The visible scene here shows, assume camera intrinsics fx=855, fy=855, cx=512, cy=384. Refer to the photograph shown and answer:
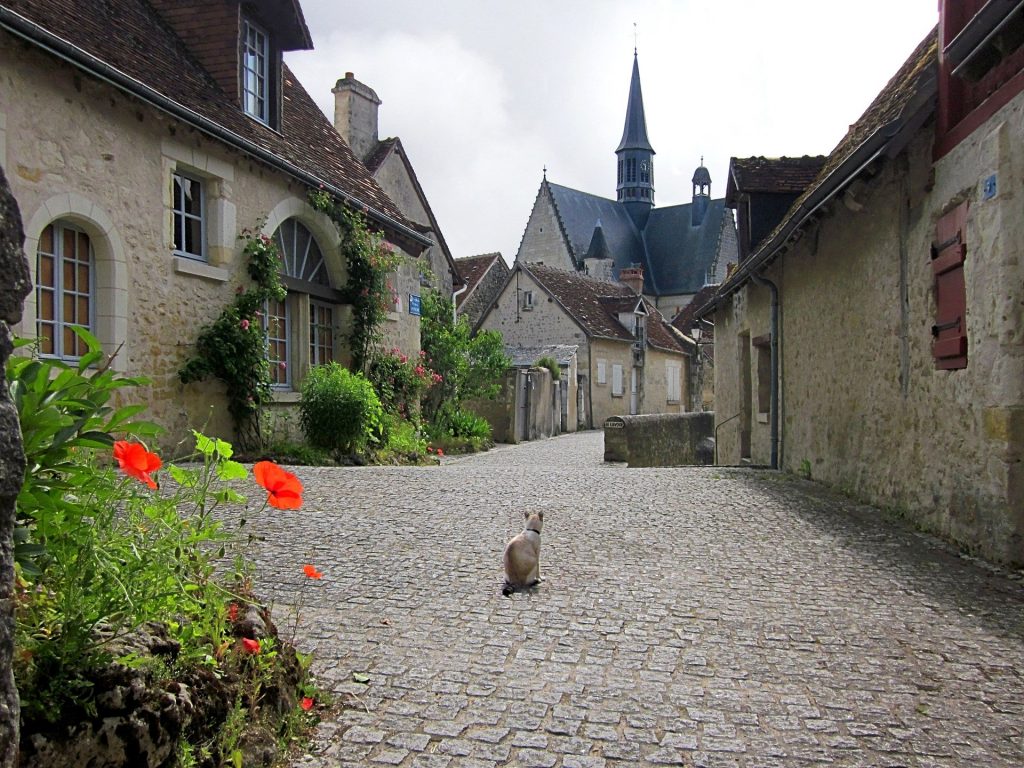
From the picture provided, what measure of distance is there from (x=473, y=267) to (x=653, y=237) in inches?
1230

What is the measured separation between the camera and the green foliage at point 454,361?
17.6 metres

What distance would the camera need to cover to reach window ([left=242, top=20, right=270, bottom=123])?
37.0 feet

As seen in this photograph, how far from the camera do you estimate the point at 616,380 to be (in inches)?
1250

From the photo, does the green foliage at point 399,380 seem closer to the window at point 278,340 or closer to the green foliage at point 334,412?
the window at point 278,340

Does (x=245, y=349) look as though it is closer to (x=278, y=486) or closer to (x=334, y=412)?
(x=334, y=412)

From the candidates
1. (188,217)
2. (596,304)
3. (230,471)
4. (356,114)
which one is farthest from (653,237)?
(230,471)

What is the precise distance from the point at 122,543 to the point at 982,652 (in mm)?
3373

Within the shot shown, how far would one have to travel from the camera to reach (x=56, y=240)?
7996mm

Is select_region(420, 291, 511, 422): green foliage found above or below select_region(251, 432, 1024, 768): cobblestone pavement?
above

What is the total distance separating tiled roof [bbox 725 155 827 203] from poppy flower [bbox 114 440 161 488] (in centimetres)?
1068

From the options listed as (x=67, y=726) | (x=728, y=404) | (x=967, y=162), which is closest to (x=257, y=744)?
(x=67, y=726)

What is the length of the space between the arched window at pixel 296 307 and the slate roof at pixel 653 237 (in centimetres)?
4294

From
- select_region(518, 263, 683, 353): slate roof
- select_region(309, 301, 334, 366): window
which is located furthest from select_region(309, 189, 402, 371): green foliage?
select_region(518, 263, 683, 353): slate roof

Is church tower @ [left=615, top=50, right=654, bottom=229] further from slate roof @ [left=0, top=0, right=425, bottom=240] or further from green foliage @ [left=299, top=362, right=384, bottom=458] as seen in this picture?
green foliage @ [left=299, top=362, right=384, bottom=458]
